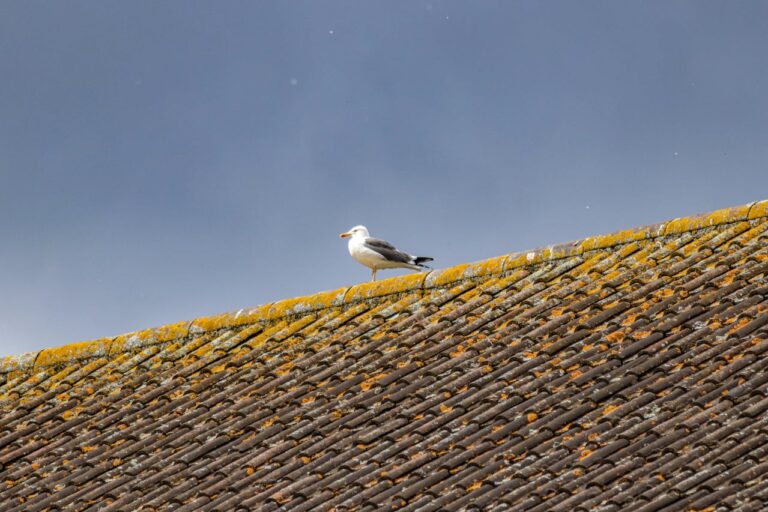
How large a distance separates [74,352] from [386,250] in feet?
11.9

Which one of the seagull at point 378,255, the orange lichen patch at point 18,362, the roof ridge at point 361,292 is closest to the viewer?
the roof ridge at point 361,292

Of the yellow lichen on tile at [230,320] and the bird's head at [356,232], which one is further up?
the bird's head at [356,232]

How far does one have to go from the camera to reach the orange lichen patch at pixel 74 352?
43.5 ft

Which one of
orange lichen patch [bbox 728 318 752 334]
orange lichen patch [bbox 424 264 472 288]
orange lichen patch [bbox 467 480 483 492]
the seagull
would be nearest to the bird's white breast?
the seagull

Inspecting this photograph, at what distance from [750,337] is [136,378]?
5.58 m

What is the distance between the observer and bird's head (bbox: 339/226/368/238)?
16284 millimetres

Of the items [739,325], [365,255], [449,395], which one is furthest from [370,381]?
[365,255]

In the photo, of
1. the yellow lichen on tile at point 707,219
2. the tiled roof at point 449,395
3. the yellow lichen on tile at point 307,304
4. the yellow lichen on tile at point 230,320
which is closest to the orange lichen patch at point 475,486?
the tiled roof at point 449,395

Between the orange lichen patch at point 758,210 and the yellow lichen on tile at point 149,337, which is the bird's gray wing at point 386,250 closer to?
the yellow lichen on tile at point 149,337

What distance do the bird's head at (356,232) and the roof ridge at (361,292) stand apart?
3567mm

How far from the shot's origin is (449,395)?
31.6ft

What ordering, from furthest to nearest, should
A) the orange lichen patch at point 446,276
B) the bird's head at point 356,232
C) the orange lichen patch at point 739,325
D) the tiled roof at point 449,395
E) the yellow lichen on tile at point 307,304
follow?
the bird's head at point 356,232
the yellow lichen on tile at point 307,304
the orange lichen patch at point 446,276
the orange lichen patch at point 739,325
the tiled roof at point 449,395

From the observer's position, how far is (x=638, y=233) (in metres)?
11.9

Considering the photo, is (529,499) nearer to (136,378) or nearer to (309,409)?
(309,409)
